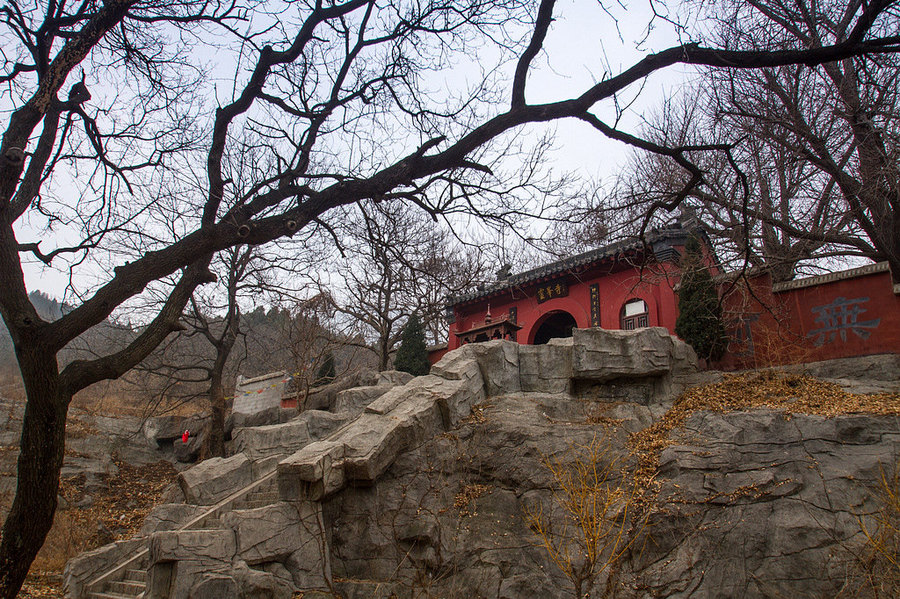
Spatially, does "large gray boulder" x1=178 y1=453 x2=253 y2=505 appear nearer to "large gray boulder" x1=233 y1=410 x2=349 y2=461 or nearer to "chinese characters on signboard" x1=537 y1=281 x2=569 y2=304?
"large gray boulder" x1=233 y1=410 x2=349 y2=461

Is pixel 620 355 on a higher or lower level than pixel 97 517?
higher

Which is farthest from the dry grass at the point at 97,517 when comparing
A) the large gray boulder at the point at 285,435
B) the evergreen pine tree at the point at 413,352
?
the evergreen pine tree at the point at 413,352

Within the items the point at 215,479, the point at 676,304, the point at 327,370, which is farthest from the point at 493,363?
the point at 327,370

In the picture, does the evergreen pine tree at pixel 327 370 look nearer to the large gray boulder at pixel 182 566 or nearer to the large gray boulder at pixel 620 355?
the large gray boulder at pixel 620 355

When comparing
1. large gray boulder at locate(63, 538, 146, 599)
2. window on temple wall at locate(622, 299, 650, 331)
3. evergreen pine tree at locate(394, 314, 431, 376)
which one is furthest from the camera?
evergreen pine tree at locate(394, 314, 431, 376)

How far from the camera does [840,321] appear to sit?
10047mm

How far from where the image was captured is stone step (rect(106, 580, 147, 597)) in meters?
7.05

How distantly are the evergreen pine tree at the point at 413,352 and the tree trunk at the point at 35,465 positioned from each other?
12075 millimetres

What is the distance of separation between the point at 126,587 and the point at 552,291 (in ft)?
39.6

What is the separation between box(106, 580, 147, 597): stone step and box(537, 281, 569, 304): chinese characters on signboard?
38.9 ft

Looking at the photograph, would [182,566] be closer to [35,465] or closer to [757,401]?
[35,465]

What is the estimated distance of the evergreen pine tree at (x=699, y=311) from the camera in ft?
36.6

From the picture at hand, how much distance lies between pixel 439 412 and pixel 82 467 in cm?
938

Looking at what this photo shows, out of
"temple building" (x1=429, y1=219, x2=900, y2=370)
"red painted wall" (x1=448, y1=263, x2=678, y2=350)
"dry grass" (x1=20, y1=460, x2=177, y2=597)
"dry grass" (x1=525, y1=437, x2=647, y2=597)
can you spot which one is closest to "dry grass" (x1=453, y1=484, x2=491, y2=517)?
"dry grass" (x1=525, y1=437, x2=647, y2=597)
